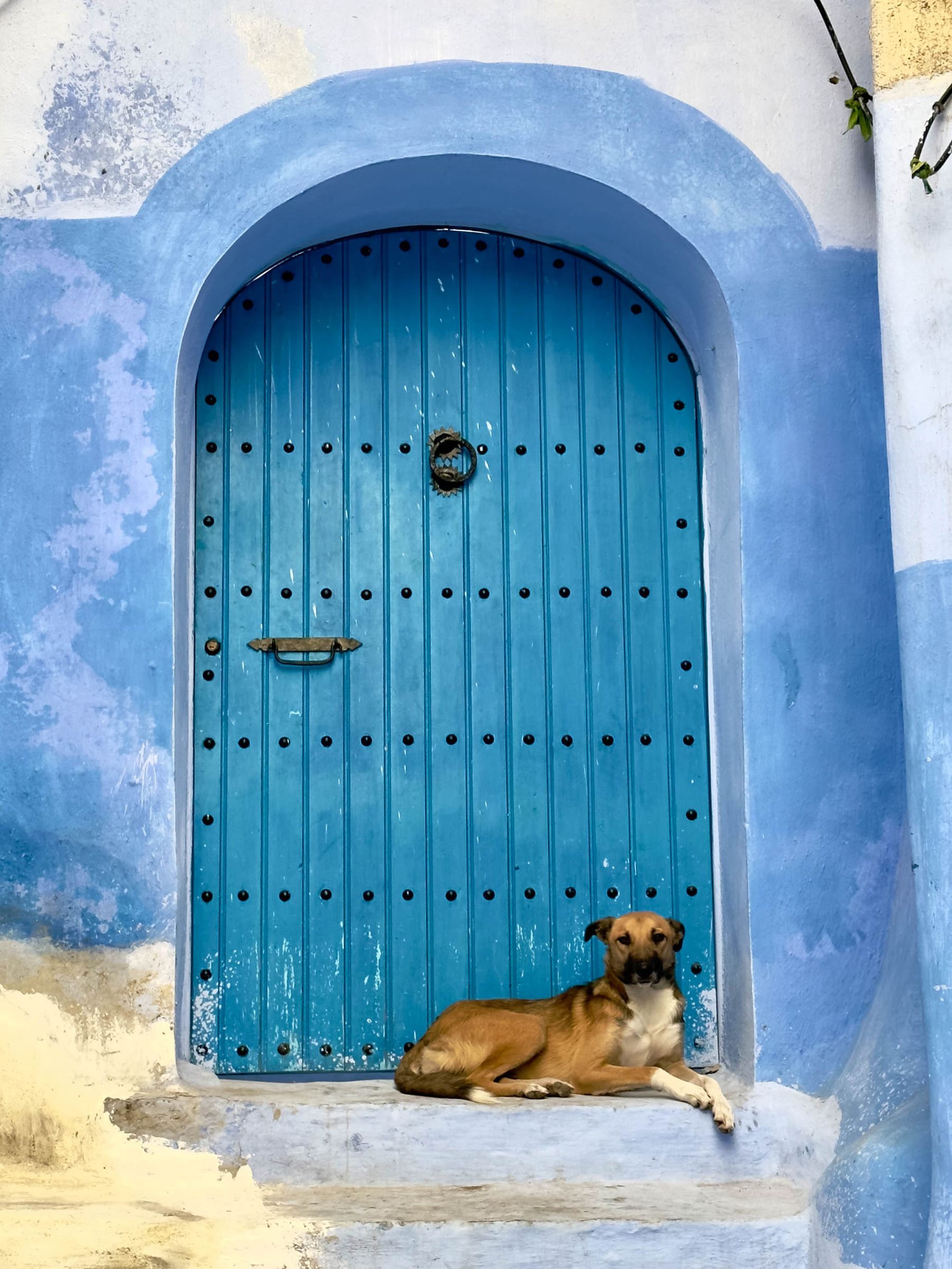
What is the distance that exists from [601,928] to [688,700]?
90 cm

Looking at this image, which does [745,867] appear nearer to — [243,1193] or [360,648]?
[360,648]

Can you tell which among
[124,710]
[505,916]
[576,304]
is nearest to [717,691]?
[505,916]

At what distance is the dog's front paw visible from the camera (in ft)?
12.8

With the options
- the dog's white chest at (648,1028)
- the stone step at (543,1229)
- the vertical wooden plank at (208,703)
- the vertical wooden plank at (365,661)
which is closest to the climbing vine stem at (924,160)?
the vertical wooden plank at (365,661)

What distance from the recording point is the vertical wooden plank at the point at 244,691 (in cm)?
447

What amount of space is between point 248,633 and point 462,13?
214 centimetres

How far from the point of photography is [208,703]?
15.1 ft

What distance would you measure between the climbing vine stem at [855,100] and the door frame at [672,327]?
2.14 feet

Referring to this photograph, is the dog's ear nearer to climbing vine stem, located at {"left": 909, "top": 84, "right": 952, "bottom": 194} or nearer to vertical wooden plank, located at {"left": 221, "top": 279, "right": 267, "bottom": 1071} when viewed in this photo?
vertical wooden plank, located at {"left": 221, "top": 279, "right": 267, "bottom": 1071}

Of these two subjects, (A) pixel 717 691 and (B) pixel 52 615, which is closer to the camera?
(B) pixel 52 615

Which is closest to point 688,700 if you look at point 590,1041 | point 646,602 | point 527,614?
point 646,602

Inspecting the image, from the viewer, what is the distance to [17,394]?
437 cm

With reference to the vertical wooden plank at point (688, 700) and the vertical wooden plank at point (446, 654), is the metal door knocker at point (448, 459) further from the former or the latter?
the vertical wooden plank at point (688, 700)

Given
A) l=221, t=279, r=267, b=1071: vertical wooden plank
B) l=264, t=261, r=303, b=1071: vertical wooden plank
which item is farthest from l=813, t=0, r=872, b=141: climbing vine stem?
l=221, t=279, r=267, b=1071: vertical wooden plank
